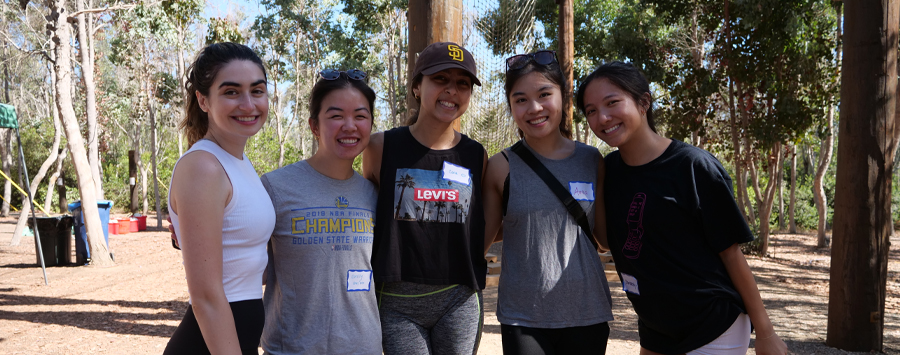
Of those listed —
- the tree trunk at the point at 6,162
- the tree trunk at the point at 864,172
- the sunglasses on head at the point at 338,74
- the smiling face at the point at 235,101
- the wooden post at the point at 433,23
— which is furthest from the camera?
the tree trunk at the point at 6,162

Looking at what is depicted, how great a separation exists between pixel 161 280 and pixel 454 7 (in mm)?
8123

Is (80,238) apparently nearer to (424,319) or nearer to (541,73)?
(424,319)

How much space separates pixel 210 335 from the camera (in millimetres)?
1644

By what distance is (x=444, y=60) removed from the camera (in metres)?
2.29

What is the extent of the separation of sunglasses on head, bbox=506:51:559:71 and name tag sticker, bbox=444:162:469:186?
0.52 meters

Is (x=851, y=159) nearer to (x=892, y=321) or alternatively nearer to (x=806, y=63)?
(x=892, y=321)

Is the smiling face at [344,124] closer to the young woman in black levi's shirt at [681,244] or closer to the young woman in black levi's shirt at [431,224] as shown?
the young woman in black levi's shirt at [431,224]

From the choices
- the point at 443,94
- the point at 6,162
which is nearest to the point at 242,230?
the point at 443,94

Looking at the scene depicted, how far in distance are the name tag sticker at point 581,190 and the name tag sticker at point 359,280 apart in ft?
2.92

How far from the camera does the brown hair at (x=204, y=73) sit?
182 centimetres

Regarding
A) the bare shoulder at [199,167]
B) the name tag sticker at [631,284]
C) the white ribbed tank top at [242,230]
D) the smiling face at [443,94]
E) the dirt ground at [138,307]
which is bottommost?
the dirt ground at [138,307]

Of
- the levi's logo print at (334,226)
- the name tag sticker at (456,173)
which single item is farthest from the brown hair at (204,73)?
the name tag sticker at (456,173)

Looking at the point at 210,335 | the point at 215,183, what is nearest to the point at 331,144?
the point at 215,183

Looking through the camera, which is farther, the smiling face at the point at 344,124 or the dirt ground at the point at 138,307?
the dirt ground at the point at 138,307
